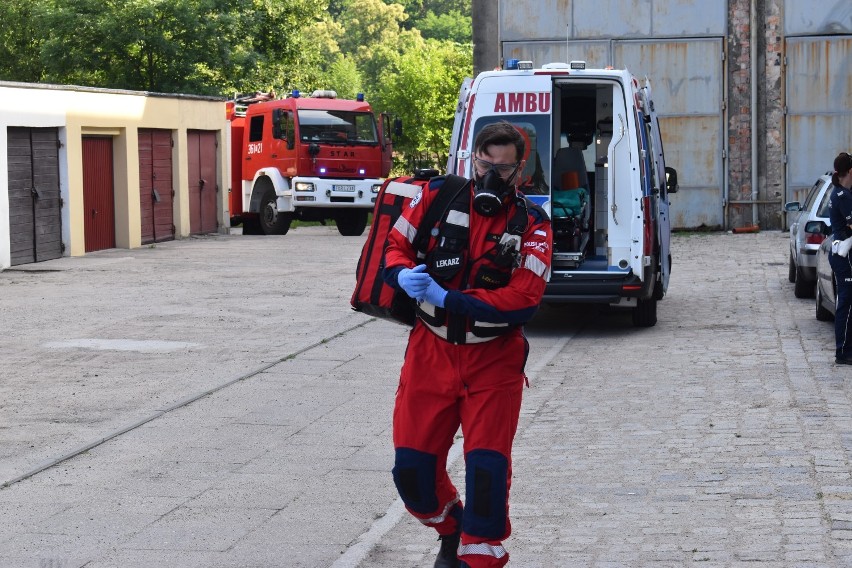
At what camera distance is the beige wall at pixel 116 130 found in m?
23.0

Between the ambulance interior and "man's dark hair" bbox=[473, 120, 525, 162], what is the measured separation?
28.3ft

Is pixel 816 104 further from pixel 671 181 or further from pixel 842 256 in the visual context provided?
pixel 842 256

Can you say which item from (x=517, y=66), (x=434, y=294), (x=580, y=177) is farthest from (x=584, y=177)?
(x=434, y=294)

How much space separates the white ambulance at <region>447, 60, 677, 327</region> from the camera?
13.5m

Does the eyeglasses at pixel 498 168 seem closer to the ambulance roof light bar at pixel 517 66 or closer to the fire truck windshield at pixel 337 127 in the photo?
the ambulance roof light bar at pixel 517 66

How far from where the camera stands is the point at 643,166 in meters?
13.6

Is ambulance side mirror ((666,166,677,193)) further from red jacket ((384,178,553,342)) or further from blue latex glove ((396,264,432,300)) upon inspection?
blue latex glove ((396,264,432,300))

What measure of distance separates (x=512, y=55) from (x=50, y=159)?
10.3 m

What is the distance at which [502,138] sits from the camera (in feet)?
17.0

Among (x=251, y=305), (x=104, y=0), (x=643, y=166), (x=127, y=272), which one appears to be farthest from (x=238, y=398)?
(x=104, y=0)

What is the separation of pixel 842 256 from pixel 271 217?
20.6 metres

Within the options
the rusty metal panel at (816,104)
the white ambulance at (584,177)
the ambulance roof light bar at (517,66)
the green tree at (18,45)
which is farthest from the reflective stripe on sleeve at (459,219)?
the green tree at (18,45)

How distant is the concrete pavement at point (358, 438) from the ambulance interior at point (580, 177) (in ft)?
2.83

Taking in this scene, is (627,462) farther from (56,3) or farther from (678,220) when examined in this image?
(56,3)
